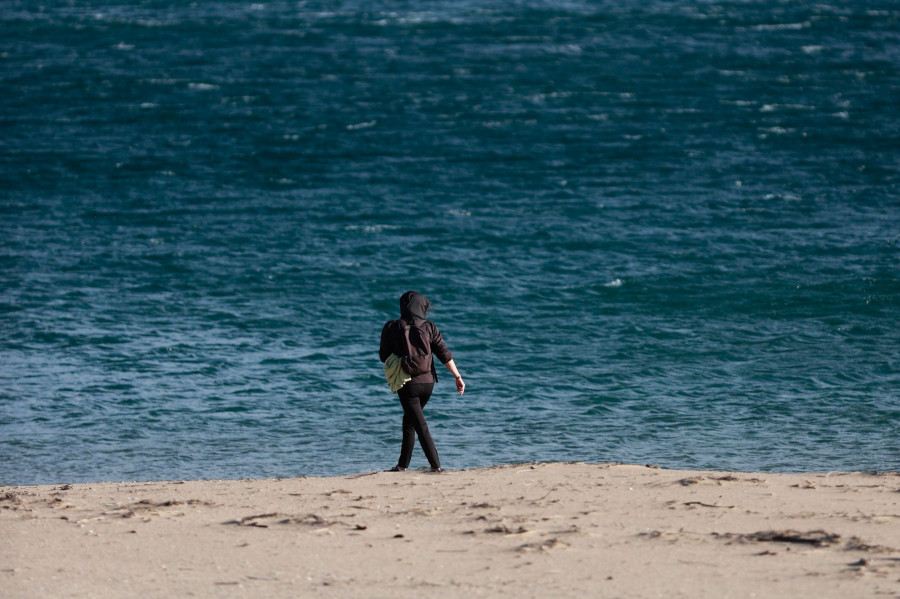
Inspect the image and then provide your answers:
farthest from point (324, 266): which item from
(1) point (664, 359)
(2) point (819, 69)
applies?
(2) point (819, 69)

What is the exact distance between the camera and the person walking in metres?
11.5

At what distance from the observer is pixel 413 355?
11539 mm

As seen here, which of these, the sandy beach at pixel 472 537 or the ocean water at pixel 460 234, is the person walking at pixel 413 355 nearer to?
the sandy beach at pixel 472 537

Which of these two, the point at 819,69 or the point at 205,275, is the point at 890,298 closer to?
the point at 205,275

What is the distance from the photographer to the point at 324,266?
2652 centimetres

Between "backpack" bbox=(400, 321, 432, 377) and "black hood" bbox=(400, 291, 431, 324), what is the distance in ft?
0.30

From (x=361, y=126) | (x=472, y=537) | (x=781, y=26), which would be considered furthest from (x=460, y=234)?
(x=781, y=26)

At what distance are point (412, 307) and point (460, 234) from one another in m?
17.1

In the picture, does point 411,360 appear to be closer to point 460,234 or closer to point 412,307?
point 412,307

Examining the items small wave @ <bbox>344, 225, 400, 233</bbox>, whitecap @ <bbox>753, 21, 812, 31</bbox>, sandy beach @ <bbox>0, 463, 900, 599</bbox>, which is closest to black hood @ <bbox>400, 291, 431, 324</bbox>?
sandy beach @ <bbox>0, 463, 900, 599</bbox>

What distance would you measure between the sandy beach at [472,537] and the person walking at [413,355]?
0.80 metres

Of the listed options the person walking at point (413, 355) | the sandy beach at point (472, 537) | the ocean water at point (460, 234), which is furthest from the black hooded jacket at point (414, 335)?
the ocean water at point (460, 234)

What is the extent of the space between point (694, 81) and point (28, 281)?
28.9 metres

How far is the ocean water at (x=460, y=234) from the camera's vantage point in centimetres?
1611
